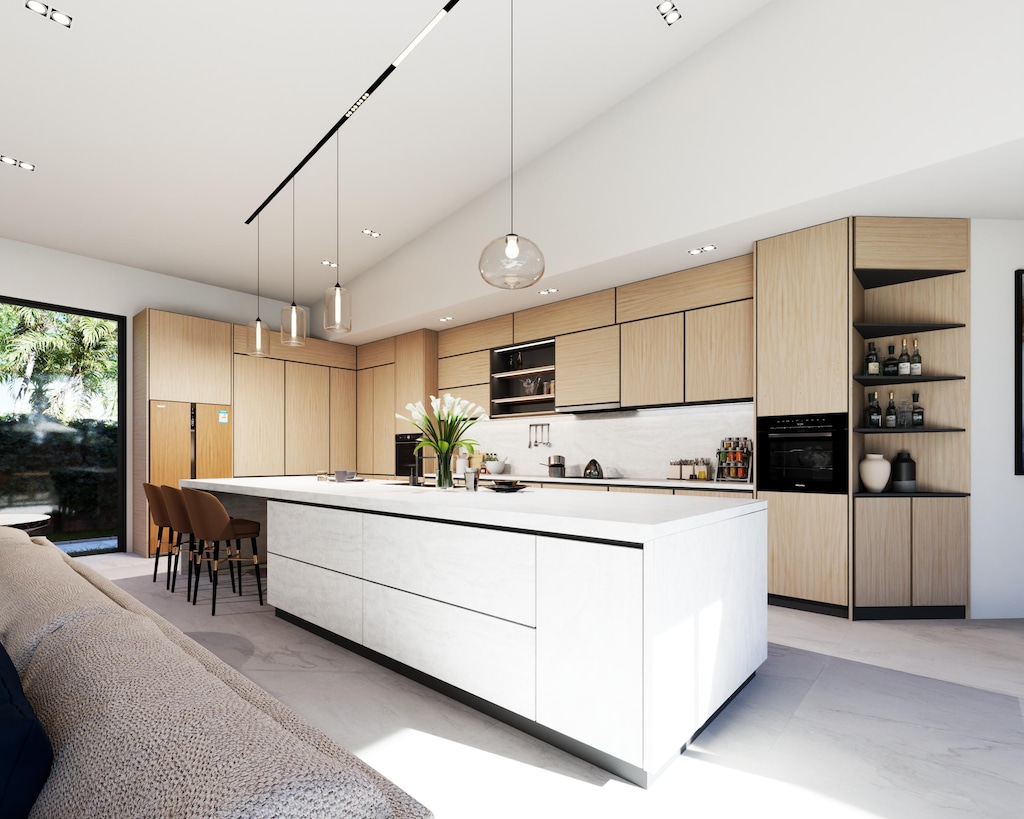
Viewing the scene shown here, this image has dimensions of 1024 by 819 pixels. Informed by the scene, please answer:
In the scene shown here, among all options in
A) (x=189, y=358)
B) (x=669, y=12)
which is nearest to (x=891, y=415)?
(x=669, y=12)

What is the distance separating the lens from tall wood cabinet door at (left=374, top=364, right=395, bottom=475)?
7.69 m

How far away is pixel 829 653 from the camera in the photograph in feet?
10.2

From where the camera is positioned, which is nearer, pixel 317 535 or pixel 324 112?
pixel 317 535

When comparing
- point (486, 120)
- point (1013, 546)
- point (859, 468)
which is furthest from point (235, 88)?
point (1013, 546)

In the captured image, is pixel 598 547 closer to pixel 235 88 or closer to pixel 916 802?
pixel 916 802

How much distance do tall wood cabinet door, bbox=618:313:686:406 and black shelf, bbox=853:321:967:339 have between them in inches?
51.7

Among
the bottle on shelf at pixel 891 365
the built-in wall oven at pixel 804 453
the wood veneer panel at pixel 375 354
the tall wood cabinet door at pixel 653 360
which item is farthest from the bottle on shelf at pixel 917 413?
the wood veneer panel at pixel 375 354

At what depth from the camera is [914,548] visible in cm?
382

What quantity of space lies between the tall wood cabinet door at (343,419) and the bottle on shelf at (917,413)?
6.54 meters

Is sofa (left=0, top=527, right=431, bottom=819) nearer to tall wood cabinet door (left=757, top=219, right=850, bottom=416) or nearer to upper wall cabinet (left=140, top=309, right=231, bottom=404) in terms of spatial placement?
tall wood cabinet door (left=757, top=219, right=850, bottom=416)

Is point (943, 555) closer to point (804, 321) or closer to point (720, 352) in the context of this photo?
point (804, 321)

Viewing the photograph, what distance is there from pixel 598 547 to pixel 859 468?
2.90 metres

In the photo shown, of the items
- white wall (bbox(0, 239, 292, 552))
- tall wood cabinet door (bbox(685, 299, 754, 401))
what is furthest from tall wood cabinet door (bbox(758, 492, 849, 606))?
white wall (bbox(0, 239, 292, 552))

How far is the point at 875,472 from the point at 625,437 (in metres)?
2.16
